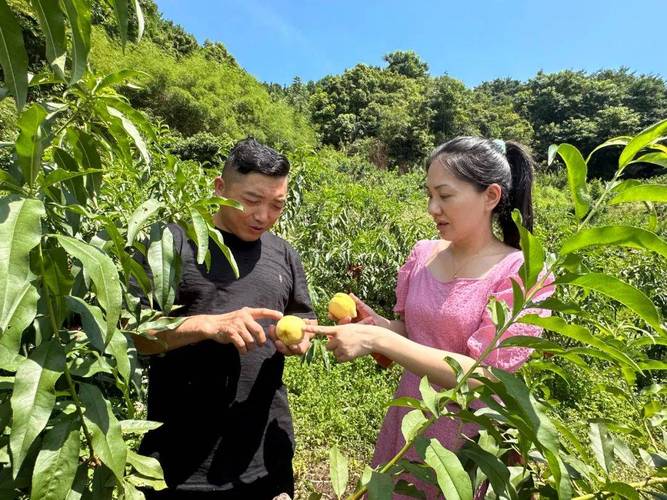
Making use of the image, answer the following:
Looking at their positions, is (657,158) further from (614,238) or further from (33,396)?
(33,396)

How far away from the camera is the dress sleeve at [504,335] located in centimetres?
103

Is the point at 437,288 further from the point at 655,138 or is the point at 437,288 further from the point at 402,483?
the point at 655,138

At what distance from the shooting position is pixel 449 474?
53 cm

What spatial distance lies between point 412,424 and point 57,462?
0.45 m

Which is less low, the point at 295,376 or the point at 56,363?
the point at 56,363

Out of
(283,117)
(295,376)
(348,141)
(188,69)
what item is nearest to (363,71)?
(348,141)

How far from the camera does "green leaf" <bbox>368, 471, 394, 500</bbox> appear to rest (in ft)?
1.73

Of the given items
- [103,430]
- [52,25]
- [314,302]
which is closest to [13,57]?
[52,25]

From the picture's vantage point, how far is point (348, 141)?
2748cm

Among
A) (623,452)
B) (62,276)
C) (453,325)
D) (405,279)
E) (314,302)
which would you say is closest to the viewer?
(62,276)

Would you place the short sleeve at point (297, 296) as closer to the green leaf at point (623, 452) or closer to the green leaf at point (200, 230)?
the green leaf at point (200, 230)

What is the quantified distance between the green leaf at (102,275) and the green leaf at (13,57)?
0.49 ft

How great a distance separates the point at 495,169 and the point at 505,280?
0.33 metres

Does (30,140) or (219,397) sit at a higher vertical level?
(30,140)
